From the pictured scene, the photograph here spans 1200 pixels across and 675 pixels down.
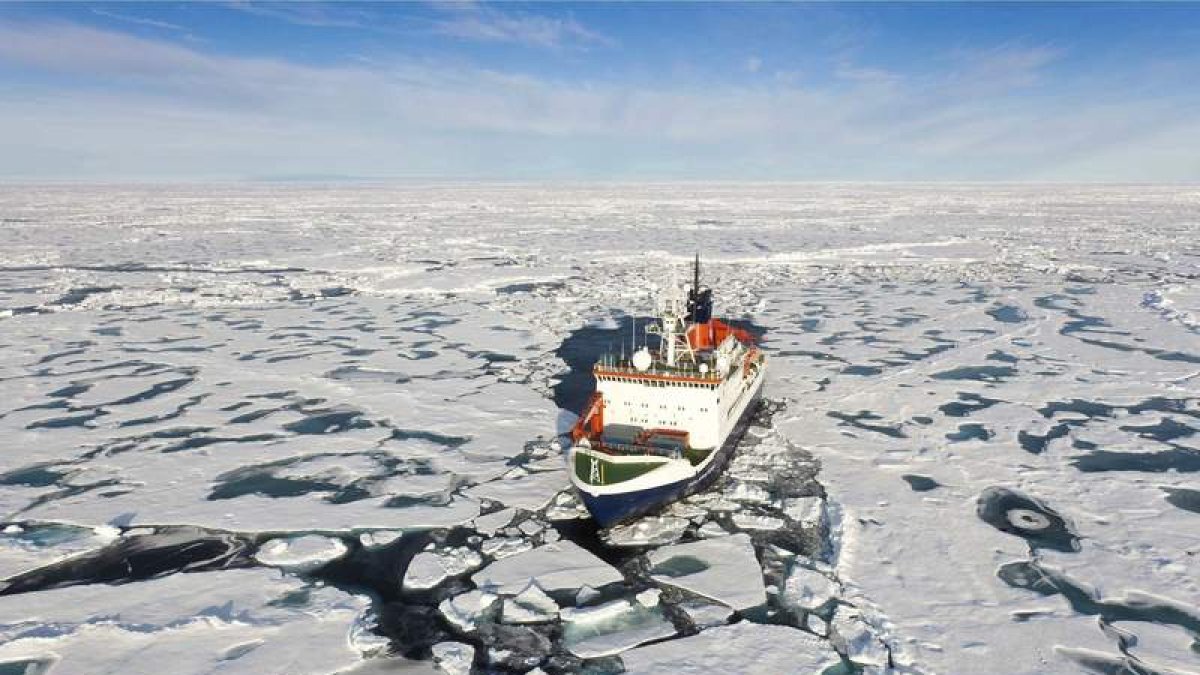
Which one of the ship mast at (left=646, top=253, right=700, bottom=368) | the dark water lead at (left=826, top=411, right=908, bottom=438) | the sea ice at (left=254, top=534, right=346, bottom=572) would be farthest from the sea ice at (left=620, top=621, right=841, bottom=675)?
the dark water lead at (left=826, top=411, right=908, bottom=438)

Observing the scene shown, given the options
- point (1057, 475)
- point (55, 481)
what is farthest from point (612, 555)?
point (55, 481)

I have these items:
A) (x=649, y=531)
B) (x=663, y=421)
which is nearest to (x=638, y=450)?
(x=663, y=421)

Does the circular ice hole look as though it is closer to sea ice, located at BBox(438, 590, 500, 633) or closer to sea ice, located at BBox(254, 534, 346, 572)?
sea ice, located at BBox(438, 590, 500, 633)

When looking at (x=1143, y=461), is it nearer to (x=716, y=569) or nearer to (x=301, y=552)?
(x=716, y=569)

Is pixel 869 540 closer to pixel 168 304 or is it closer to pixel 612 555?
pixel 612 555

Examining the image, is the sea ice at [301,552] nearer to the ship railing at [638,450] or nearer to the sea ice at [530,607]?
the sea ice at [530,607]

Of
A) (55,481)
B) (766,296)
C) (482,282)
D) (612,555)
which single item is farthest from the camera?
(482,282)
